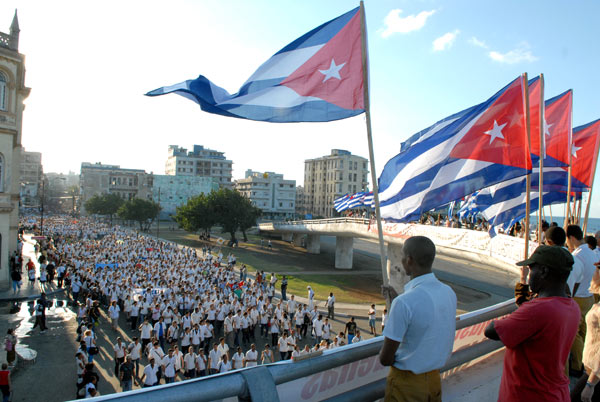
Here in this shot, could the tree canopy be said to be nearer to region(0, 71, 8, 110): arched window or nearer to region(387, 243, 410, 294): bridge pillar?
region(387, 243, 410, 294): bridge pillar

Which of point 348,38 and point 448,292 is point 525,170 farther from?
point 448,292

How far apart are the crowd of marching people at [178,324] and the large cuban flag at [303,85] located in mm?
6305

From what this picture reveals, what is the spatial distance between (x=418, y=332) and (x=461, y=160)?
597 centimetres

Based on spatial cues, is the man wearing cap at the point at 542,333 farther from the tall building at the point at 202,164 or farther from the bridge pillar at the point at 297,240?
the tall building at the point at 202,164

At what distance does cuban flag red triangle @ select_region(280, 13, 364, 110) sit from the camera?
6.25 meters

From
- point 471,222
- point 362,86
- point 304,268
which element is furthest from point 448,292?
point 304,268

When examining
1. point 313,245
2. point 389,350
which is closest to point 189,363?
point 389,350

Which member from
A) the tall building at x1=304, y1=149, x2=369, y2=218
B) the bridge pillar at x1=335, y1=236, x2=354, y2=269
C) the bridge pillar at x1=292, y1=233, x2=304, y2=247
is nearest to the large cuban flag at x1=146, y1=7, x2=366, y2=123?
the bridge pillar at x1=335, y1=236, x2=354, y2=269

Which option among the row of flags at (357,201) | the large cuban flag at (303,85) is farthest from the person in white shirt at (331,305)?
the large cuban flag at (303,85)

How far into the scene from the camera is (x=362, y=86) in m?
6.20

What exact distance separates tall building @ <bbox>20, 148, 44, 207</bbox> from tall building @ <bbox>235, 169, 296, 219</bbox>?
2916 inches

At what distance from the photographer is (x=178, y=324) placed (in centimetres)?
1455

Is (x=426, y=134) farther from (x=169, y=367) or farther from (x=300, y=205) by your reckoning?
(x=300, y=205)

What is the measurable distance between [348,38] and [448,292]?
15.6ft
